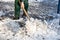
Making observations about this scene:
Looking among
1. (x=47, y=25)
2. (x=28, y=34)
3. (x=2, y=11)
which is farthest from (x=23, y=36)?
(x=2, y=11)

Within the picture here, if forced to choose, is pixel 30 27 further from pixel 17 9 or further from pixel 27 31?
pixel 17 9

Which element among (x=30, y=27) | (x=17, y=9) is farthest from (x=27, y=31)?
(x=17, y=9)

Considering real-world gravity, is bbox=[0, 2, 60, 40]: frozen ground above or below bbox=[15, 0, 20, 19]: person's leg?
below

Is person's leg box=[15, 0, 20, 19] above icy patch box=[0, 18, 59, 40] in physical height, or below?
above

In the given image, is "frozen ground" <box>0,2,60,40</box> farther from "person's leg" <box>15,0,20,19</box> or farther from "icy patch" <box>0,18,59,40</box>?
"person's leg" <box>15,0,20,19</box>

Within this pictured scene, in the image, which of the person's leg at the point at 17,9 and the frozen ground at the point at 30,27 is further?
the person's leg at the point at 17,9

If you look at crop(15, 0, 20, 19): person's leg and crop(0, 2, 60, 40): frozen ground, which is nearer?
crop(0, 2, 60, 40): frozen ground

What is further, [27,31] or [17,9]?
[17,9]

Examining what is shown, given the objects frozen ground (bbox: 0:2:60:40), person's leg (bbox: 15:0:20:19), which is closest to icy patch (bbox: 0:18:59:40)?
frozen ground (bbox: 0:2:60:40)

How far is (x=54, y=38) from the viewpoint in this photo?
3348 mm

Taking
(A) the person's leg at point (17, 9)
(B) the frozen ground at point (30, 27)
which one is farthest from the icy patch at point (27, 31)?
(A) the person's leg at point (17, 9)

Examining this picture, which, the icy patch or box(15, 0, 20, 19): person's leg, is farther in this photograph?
box(15, 0, 20, 19): person's leg

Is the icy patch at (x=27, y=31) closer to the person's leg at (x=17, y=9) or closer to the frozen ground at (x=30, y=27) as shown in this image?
the frozen ground at (x=30, y=27)

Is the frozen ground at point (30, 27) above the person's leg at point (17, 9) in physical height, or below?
below
